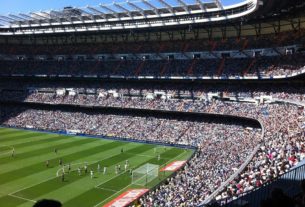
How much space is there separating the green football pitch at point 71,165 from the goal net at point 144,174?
1.56 ft

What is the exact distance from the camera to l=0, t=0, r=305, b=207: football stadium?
27422mm

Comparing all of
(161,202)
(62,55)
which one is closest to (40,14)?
(62,55)

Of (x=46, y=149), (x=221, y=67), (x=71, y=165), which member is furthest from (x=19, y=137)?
(x=221, y=67)

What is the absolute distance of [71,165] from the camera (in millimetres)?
35125

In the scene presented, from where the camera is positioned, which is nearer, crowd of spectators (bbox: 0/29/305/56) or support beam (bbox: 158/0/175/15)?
support beam (bbox: 158/0/175/15)

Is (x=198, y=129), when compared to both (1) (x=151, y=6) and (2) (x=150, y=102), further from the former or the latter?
(1) (x=151, y=6)

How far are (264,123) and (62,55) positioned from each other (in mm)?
44820

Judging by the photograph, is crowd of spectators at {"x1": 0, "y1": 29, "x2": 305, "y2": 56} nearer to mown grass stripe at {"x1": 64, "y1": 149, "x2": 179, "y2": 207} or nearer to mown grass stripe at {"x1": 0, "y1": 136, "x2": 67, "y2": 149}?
mown grass stripe at {"x1": 0, "y1": 136, "x2": 67, "y2": 149}

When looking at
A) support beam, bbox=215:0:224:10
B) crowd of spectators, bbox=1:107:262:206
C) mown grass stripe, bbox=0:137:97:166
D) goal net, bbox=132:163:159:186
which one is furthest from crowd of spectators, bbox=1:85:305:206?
support beam, bbox=215:0:224:10

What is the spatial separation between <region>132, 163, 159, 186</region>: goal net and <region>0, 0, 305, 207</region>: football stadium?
0.11 metres

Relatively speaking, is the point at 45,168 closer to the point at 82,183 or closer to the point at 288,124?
the point at 82,183

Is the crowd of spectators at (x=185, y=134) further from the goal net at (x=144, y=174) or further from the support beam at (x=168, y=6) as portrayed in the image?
the support beam at (x=168, y=6)

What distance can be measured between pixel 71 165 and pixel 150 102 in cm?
2148

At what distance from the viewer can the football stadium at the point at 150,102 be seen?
27.4 metres
